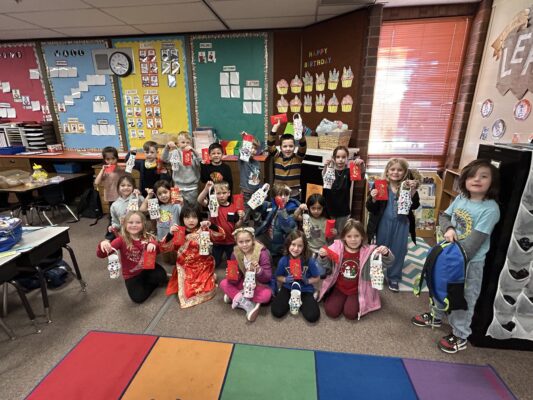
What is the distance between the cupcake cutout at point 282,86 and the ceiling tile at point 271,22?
2.24 feet

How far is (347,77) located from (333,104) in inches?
13.9

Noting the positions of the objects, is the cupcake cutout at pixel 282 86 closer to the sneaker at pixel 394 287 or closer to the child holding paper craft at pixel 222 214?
the child holding paper craft at pixel 222 214

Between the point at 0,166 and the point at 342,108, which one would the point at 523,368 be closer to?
the point at 342,108

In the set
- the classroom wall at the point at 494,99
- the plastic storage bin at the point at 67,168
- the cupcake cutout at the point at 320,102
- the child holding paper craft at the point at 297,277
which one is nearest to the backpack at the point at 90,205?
the plastic storage bin at the point at 67,168

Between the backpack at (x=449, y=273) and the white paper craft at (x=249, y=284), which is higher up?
the backpack at (x=449, y=273)

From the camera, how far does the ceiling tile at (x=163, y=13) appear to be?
3.08 m

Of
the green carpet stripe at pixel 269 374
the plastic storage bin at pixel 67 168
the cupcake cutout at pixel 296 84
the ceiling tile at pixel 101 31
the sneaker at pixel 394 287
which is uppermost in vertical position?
the ceiling tile at pixel 101 31

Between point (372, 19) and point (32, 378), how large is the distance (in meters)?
4.32

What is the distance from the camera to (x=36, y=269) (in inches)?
80.7

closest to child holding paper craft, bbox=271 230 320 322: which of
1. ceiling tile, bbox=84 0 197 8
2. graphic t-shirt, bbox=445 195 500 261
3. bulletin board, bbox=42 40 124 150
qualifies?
graphic t-shirt, bbox=445 195 500 261

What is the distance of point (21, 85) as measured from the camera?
4.62 metres

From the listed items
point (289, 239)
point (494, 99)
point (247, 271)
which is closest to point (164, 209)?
point (247, 271)

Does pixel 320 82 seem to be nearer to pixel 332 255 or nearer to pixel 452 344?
pixel 332 255

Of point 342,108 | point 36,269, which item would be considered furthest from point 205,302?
point 342,108
